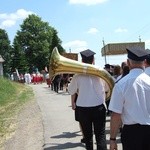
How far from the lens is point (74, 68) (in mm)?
7859

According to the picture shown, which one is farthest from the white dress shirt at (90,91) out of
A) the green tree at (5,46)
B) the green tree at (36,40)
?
the green tree at (5,46)

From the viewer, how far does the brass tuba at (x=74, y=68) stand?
24.9 ft

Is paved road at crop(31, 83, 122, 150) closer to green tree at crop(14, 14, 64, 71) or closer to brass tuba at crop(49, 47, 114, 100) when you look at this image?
brass tuba at crop(49, 47, 114, 100)

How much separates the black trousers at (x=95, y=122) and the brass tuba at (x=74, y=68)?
473 millimetres

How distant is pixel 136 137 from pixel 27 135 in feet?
25.2

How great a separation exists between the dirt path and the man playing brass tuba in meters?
2.86

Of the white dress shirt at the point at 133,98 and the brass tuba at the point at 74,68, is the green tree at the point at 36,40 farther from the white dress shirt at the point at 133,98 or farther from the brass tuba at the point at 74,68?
the white dress shirt at the point at 133,98


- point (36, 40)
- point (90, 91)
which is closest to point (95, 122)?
point (90, 91)

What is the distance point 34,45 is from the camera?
343ft

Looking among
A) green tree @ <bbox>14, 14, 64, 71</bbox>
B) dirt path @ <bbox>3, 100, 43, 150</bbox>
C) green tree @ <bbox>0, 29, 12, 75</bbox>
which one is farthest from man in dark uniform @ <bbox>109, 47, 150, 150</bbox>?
green tree @ <bbox>0, 29, 12, 75</bbox>

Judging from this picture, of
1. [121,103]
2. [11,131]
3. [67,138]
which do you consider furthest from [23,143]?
[121,103]

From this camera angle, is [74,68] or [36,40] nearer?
[74,68]

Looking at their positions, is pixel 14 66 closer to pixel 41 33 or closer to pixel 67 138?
pixel 41 33

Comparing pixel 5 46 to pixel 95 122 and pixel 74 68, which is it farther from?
pixel 95 122
